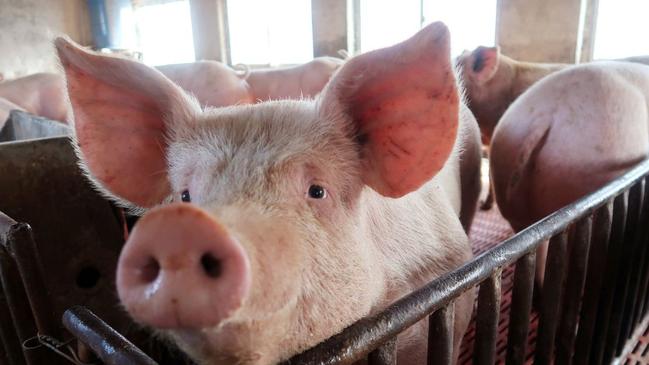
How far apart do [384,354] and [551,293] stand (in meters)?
0.80

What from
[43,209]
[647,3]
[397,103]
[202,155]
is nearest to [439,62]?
[397,103]

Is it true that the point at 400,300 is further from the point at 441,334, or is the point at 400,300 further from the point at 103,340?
the point at 103,340

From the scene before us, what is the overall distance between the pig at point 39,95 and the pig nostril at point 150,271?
6171 mm

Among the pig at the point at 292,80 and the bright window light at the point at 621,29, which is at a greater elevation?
the bright window light at the point at 621,29

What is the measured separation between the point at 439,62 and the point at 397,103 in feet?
0.54

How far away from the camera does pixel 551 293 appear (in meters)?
1.51

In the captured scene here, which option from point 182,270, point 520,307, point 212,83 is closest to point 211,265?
point 182,270

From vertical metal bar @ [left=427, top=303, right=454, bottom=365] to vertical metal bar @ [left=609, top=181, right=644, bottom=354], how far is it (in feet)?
4.30

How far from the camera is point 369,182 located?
1282 mm

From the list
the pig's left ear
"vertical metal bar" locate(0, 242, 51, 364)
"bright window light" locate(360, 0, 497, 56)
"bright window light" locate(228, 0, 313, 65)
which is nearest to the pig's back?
the pig's left ear

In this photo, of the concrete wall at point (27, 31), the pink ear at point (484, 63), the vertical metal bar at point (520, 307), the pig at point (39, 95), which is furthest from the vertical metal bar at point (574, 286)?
the concrete wall at point (27, 31)

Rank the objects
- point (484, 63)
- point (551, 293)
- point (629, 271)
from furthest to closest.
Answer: point (484, 63) < point (629, 271) < point (551, 293)

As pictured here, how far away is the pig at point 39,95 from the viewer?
620 cm

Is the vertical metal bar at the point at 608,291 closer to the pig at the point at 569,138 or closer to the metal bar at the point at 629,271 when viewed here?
the metal bar at the point at 629,271
